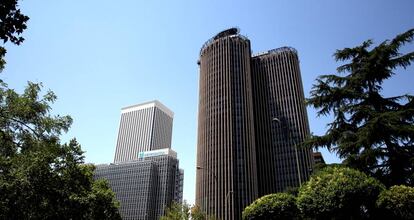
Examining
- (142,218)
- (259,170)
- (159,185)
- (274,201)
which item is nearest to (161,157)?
(159,185)

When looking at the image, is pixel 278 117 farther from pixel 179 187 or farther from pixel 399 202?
pixel 399 202

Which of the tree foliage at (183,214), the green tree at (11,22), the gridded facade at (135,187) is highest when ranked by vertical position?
the gridded facade at (135,187)

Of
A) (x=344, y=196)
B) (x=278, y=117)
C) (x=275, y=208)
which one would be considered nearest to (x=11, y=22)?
(x=344, y=196)

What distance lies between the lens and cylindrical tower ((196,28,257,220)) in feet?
351

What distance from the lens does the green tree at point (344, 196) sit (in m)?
17.0

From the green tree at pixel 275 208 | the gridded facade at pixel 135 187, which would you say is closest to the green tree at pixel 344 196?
the green tree at pixel 275 208

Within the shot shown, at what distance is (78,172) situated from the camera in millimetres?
19656

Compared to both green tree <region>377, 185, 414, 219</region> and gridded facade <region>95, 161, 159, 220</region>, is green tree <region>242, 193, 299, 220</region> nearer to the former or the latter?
green tree <region>377, 185, 414, 219</region>

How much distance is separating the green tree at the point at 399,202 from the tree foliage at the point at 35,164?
55.5 ft

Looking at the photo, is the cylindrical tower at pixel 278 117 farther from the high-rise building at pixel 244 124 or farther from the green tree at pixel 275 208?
the green tree at pixel 275 208

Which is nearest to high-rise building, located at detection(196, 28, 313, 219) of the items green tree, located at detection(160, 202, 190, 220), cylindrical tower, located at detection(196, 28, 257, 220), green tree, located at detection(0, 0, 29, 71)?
cylindrical tower, located at detection(196, 28, 257, 220)

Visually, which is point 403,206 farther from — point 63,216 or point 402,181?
point 63,216

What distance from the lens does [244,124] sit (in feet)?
383

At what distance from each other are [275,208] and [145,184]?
151083 millimetres
